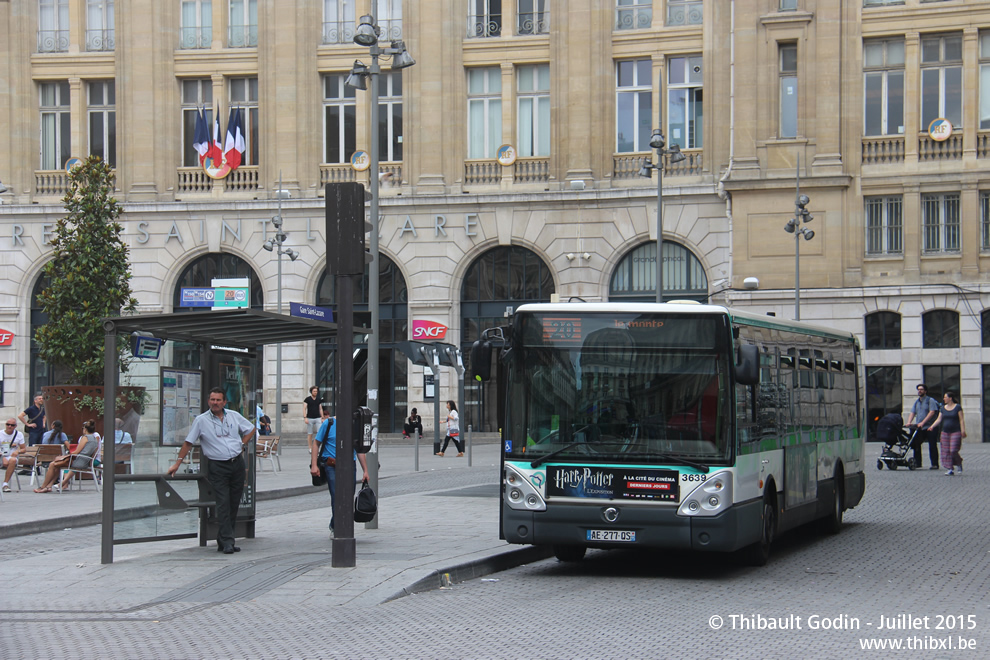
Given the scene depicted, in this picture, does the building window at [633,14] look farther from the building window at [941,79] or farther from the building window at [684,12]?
the building window at [941,79]

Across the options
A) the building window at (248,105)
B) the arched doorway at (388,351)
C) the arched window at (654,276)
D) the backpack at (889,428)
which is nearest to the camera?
the backpack at (889,428)

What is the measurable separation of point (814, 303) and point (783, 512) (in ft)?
89.8

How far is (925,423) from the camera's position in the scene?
27922 mm

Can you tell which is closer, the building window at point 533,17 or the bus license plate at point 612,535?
the bus license plate at point 612,535

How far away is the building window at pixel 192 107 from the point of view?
152 feet

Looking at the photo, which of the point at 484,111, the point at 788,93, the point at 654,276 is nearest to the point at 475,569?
the point at 654,276

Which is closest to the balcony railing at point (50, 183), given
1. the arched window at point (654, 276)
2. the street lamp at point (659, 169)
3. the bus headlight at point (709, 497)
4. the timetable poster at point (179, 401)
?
the arched window at point (654, 276)

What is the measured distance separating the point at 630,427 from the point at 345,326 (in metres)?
2.86

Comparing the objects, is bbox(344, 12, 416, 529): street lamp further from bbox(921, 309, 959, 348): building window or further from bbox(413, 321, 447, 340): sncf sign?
bbox(921, 309, 959, 348): building window

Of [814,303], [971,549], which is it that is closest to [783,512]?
[971,549]

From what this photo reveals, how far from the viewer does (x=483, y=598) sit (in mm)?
10961

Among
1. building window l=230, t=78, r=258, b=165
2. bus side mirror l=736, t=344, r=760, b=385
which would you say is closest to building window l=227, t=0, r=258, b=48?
building window l=230, t=78, r=258, b=165

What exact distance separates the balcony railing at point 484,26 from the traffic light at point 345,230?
3364 centimetres

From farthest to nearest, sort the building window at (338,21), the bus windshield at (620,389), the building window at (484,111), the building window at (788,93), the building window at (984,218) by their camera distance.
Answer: the building window at (338,21), the building window at (484,111), the building window at (788,93), the building window at (984,218), the bus windshield at (620,389)
